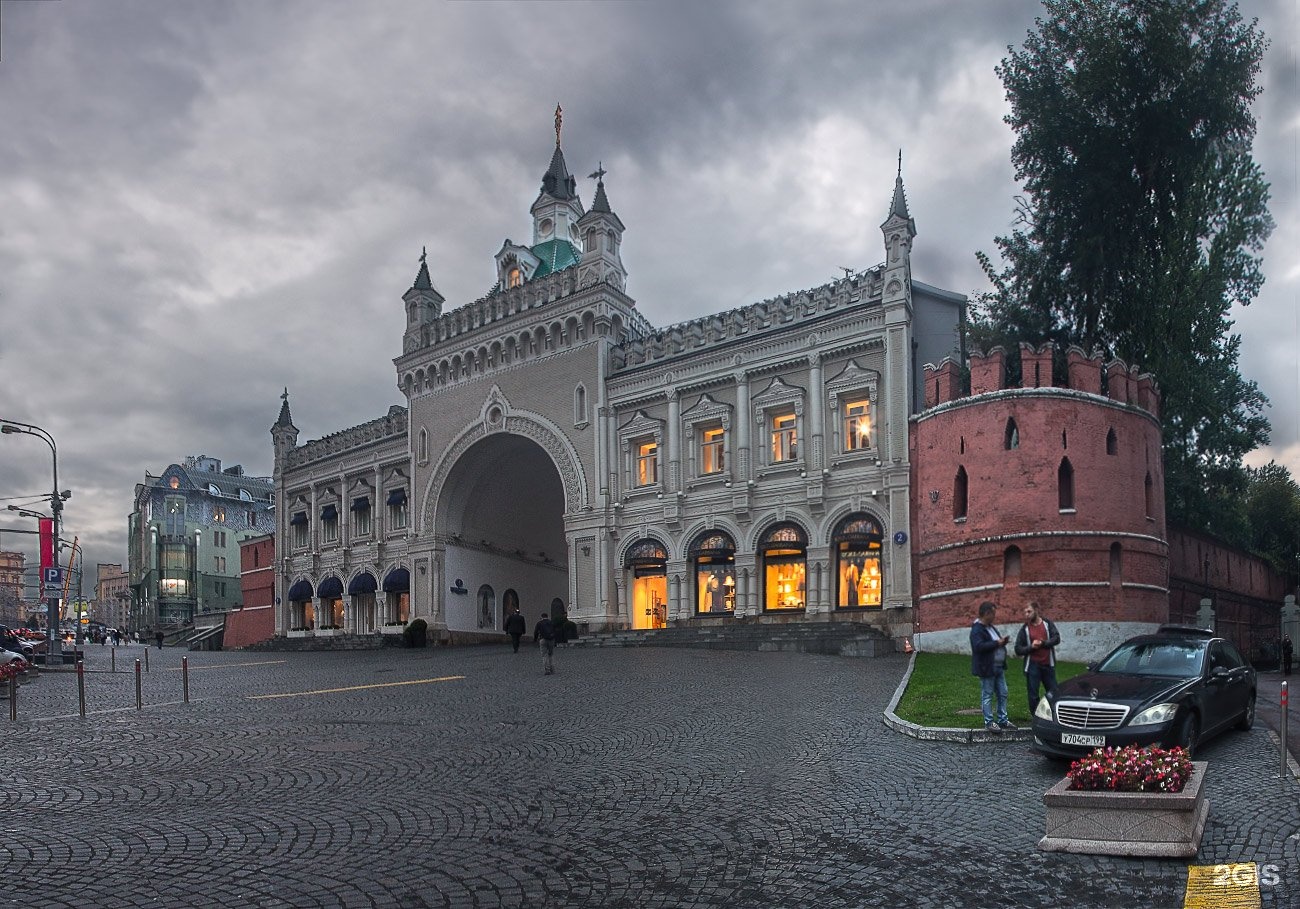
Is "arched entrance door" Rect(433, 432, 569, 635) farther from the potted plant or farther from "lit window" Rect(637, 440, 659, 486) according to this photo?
the potted plant

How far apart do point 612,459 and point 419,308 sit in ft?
52.3

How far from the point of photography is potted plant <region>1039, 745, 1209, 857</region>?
833 cm

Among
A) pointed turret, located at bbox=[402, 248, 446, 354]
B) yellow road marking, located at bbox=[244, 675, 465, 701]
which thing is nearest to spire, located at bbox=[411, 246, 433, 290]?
pointed turret, located at bbox=[402, 248, 446, 354]

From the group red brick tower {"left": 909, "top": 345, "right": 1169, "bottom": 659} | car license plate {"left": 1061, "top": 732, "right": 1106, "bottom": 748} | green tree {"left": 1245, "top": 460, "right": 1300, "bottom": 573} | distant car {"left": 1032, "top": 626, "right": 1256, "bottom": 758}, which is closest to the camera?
car license plate {"left": 1061, "top": 732, "right": 1106, "bottom": 748}

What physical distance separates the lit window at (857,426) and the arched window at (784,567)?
11.7 ft

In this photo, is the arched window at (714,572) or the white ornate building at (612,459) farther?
the arched window at (714,572)

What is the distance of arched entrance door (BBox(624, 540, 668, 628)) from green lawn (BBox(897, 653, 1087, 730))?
16715mm

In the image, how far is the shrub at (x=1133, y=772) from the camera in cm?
865

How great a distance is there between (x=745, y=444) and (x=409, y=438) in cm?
2082

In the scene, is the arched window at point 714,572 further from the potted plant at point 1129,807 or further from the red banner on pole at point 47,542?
the potted plant at point 1129,807

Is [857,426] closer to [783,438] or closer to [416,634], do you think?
[783,438]

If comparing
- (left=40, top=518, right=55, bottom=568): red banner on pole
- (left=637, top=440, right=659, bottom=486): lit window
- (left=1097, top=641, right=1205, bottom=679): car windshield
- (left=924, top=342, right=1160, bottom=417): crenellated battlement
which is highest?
(left=924, top=342, right=1160, bottom=417): crenellated battlement

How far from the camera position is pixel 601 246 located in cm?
4491

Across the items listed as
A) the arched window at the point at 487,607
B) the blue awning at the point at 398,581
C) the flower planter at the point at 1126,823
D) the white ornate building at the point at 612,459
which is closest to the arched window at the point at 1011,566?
the white ornate building at the point at 612,459
